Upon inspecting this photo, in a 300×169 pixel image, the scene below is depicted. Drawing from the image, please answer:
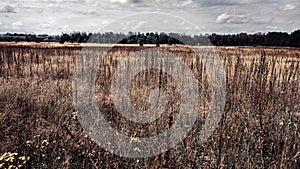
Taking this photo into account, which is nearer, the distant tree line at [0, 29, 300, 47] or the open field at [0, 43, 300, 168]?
the open field at [0, 43, 300, 168]

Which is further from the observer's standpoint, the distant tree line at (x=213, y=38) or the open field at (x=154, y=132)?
the distant tree line at (x=213, y=38)

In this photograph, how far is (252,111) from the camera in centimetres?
460

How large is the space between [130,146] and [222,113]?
170cm

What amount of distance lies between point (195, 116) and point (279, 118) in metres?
1.27

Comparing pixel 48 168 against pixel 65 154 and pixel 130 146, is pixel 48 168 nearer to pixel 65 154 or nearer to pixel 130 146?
pixel 65 154

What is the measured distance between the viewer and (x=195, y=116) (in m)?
4.85

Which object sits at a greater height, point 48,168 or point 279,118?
point 279,118

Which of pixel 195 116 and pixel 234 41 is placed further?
pixel 234 41

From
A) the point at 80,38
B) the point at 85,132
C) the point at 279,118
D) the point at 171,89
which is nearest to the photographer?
the point at 85,132

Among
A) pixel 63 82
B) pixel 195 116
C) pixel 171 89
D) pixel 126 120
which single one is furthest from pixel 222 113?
pixel 63 82

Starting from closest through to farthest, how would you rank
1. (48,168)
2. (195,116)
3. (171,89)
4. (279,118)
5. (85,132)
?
(48,168) → (85,132) → (279,118) → (195,116) → (171,89)

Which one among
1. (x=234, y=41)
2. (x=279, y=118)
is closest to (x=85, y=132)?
(x=279, y=118)

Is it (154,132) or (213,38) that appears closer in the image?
(154,132)

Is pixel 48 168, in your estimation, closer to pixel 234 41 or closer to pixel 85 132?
pixel 85 132
